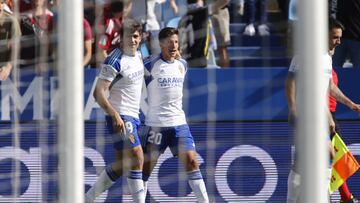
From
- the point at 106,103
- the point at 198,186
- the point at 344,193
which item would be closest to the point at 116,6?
the point at 106,103

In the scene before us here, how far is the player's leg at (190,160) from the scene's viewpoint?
8.70 meters

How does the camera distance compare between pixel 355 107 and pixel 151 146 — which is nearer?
pixel 355 107

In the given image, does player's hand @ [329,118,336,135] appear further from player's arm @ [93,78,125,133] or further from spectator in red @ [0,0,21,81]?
spectator in red @ [0,0,21,81]

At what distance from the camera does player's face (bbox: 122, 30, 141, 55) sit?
339 inches

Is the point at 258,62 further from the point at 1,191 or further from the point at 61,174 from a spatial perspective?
the point at 61,174

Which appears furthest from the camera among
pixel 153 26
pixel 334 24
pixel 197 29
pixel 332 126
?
pixel 153 26

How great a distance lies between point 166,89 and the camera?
887cm

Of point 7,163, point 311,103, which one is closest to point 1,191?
point 7,163

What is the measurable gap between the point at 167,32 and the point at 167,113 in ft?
2.01

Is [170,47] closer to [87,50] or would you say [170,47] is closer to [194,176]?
[87,50]

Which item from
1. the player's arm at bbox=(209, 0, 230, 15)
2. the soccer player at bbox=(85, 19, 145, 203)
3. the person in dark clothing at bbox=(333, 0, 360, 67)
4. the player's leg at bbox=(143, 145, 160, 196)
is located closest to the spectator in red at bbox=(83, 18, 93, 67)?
the soccer player at bbox=(85, 19, 145, 203)

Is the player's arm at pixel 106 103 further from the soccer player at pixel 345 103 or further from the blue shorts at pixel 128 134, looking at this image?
the soccer player at pixel 345 103

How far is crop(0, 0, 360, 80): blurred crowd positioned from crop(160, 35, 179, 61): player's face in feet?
0.87

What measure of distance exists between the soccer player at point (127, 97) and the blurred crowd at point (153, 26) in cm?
19
